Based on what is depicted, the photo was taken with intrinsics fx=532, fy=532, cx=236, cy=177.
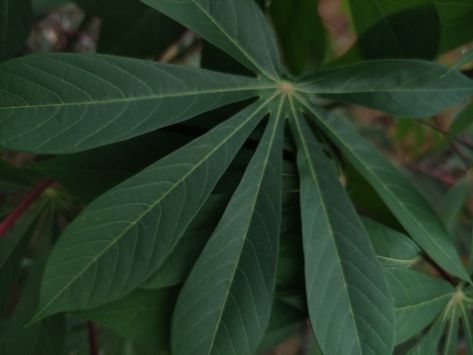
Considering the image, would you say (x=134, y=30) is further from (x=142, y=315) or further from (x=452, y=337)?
(x=452, y=337)

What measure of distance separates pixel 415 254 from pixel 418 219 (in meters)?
0.06

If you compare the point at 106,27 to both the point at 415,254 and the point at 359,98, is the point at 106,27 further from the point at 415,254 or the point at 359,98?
the point at 415,254

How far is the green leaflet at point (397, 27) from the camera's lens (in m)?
0.55

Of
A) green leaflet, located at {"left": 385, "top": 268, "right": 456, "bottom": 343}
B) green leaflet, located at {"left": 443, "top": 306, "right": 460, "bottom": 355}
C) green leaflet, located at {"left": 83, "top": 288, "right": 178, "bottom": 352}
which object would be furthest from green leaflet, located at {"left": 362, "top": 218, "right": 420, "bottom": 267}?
green leaflet, located at {"left": 83, "top": 288, "right": 178, "bottom": 352}

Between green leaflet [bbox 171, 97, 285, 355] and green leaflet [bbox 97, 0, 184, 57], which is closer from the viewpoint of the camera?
green leaflet [bbox 171, 97, 285, 355]

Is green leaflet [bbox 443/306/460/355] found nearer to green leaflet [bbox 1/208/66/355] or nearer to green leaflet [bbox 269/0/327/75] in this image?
green leaflet [bbox 269/0/327/75]

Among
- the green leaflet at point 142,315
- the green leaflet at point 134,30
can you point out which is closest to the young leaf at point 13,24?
the green leaflet at point 134,30

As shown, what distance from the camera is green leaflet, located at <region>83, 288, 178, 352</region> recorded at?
0.54 m

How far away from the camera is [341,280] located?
512mm

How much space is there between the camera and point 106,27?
636 millimetres

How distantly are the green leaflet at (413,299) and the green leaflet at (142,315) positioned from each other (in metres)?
0.24

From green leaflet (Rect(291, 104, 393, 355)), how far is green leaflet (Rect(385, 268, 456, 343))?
63mm

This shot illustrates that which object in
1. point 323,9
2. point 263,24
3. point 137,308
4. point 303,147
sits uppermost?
point 323,9

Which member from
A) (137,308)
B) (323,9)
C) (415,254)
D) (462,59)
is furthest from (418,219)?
(323,9)
